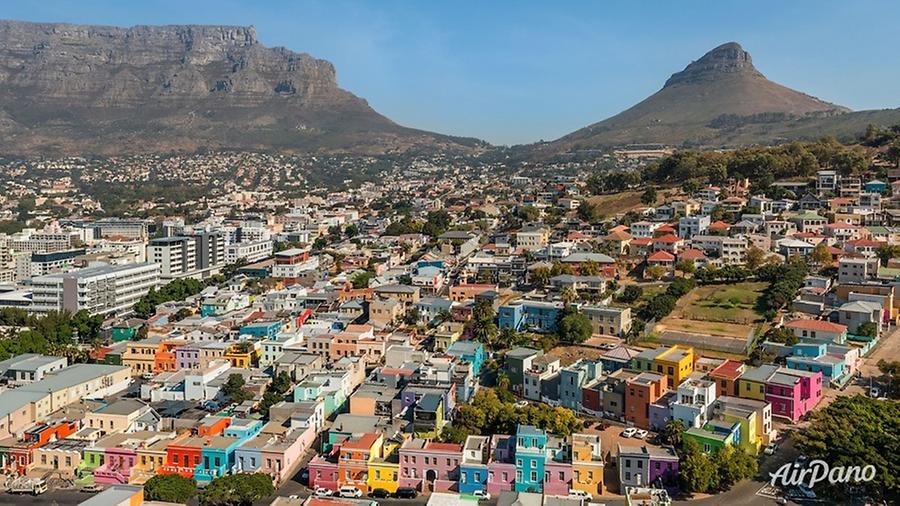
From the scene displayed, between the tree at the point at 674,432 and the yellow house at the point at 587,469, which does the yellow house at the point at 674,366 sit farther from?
the yellow house at the point at 587,469

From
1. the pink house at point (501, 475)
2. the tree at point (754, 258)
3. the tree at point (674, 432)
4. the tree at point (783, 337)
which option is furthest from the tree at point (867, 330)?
the pink house at point (501, 475)

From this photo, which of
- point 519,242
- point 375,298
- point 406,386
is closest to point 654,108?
point 519,242

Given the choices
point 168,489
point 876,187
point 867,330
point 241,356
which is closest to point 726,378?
point 867,330

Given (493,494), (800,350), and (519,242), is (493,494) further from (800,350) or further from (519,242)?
(519,242)

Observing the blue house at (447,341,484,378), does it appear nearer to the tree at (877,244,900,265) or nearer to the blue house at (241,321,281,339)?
the blue house at (241,321,281,339)

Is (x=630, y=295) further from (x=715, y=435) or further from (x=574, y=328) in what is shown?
(x=715, y=435)

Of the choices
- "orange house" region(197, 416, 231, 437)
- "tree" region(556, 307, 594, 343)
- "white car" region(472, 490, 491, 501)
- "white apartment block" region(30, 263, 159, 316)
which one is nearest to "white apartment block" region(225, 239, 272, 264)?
"white apartment block" region(30, 263, 159, 316)
